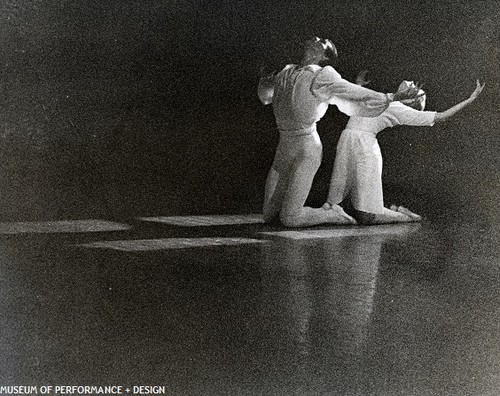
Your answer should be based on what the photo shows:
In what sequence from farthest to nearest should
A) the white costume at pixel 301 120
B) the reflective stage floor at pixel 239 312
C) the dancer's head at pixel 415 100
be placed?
the dancer's head at pixel 415 100
the white costume at pixel 301 120
the reflective stage floor at pixel 239 312

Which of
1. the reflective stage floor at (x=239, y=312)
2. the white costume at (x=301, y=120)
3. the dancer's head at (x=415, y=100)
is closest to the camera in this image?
the reflective stage floor at (x=239, y=312)

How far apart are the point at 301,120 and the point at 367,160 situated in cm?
37

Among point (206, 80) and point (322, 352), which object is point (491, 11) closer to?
point (206, 80)

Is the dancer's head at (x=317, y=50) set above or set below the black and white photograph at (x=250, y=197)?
above

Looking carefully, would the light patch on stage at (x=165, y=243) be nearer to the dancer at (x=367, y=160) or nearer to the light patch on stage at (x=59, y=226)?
the light patch on stage at (x=59, y=226)

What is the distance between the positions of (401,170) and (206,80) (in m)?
1.03

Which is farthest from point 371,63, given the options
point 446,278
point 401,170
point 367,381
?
point 367,381

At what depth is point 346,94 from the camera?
339 cm

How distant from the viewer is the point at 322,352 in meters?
2.58

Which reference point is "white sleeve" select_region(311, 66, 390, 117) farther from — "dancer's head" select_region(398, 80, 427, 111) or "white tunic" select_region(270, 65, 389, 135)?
"dancer's head" select_region(398, 80, 427, 111)

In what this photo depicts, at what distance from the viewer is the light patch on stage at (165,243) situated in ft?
9.89

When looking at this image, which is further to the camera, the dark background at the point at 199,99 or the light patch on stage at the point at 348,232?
the light patch on stage at the point at 348,232

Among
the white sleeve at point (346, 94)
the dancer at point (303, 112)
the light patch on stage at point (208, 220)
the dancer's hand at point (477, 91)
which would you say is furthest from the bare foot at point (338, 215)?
the dancer's hand at point (477, 91)

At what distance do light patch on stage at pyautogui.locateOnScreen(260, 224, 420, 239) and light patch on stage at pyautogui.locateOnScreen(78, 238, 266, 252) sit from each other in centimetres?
18
